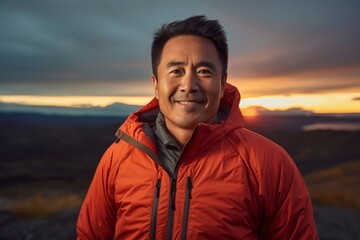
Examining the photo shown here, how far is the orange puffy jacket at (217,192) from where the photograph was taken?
3.18 meters

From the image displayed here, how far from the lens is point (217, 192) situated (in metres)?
3.22

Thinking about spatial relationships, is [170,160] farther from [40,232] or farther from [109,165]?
[40,232]

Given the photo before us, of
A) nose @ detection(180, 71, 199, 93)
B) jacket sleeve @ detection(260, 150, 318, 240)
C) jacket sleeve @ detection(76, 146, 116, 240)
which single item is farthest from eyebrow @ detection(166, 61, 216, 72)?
jacket sleeve @ detection(76, 146, 116, 240)

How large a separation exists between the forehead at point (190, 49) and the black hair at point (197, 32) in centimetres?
5

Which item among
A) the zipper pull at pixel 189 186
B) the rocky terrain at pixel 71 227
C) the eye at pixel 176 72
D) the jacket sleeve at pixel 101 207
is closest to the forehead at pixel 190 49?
the eye at pixel 176 72

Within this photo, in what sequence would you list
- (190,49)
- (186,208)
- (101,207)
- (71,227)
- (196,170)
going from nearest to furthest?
1. (186,208)
2. (196,170)
3. (190,49)
4. (101,207)
5. (71,227)

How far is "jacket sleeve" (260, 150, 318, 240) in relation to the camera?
126 inches

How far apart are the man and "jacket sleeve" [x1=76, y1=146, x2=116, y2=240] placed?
0.01m

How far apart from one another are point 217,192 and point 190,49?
1313 mm

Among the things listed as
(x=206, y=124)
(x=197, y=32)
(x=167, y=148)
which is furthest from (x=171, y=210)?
(x=197, y=32)

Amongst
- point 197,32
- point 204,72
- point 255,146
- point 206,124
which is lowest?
point 255,146

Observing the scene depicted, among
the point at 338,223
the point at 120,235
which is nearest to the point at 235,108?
the point at 120,235

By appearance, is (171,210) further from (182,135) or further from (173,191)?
(182,135)

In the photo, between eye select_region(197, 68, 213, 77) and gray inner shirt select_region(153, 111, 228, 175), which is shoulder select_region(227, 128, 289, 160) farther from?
eye select_region(197, 68, 213, 77)
